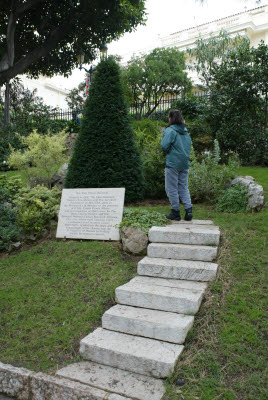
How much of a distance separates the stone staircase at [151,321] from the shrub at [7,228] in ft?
8.89

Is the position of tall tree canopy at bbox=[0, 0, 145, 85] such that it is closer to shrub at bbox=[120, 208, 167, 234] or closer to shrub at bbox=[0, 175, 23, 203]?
shrub at bbox=[0, 175, 23, 203]

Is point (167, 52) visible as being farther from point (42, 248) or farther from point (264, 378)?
point (264, 378)

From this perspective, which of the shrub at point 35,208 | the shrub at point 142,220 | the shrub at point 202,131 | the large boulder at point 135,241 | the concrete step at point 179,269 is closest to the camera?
the concrete step at point 179,269

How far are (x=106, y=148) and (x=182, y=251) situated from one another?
3232 mm

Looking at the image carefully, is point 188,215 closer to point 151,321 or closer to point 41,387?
point 151,321

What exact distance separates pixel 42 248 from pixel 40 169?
2827 mm

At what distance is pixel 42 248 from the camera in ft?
18.3

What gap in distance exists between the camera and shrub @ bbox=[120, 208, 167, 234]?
5094 mm

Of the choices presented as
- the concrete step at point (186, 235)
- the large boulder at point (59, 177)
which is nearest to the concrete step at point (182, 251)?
the concrete step at point (186, 235)

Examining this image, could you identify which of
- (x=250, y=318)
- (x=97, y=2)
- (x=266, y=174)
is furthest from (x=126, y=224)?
(x=97, y=2)

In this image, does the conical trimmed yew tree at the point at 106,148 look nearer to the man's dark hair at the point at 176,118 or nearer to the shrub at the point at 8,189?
the shrub at the point at 8,189

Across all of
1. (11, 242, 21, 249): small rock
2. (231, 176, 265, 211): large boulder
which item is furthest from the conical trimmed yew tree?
(231, 176, 265, 211): large boulder

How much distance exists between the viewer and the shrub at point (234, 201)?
5.95 m

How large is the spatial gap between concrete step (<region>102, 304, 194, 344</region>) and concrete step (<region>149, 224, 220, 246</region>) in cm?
133
